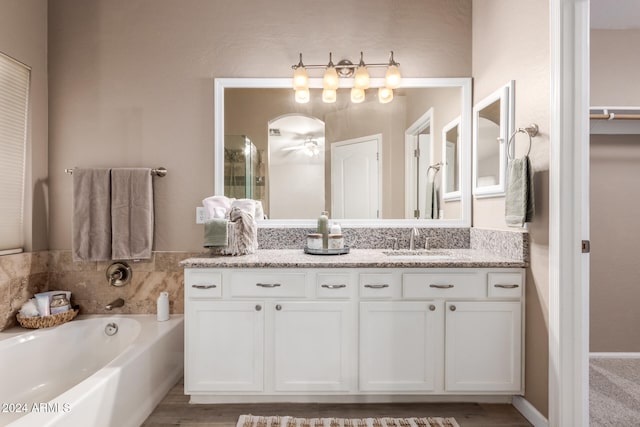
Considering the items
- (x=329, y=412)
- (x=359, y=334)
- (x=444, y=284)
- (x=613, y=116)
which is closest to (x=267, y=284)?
(x=359, y=334)

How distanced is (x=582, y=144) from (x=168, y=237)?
2.45m

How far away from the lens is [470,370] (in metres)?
1.89

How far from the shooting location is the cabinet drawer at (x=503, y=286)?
1894 mm

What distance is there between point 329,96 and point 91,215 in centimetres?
178

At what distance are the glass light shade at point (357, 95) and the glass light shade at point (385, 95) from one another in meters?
0.13

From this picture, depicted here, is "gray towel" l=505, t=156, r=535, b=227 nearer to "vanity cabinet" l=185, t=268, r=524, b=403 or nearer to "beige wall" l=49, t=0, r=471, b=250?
"vanity cabinet" l=185, t=268, r=524, b=403

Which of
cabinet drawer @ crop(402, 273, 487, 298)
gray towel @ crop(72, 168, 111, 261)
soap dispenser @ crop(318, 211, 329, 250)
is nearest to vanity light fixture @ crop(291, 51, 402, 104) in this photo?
soap dispenser @ crop(318, 211, 329, 250)

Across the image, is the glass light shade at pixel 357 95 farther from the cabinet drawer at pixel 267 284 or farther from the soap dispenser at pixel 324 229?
the cabinet drawer at pixel 267 284

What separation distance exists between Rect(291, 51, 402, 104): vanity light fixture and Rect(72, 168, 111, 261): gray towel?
141 cm

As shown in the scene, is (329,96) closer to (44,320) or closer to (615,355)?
(44,320)

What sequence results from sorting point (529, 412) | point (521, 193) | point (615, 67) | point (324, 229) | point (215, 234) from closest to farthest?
1. point (521, 193)
2. point (529, 412)
3. point (215, 234)
4. point (324, 229)
5. point (615, 67)

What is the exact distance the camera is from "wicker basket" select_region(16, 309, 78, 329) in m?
2.11

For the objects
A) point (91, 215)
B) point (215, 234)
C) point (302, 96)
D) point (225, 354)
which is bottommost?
point (225, 354)

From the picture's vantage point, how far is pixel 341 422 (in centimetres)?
182
